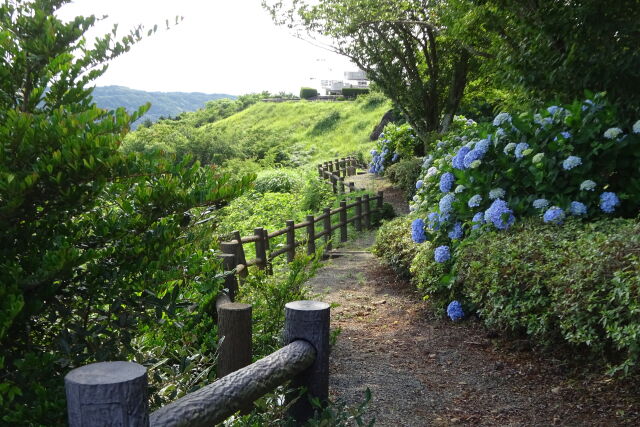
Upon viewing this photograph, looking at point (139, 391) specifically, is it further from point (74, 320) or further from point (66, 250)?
point (74, 320)

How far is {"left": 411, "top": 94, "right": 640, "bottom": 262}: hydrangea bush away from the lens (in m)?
5.11

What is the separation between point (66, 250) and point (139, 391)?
16.7 inches

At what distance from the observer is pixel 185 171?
5.97ft

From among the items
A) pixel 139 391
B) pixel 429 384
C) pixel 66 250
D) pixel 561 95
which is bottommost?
pixel 429 384

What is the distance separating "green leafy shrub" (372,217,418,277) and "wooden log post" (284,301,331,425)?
458 centimetres

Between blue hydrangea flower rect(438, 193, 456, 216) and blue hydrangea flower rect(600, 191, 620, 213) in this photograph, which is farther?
blue hydrangea flower rect(438, 193, 456, 216)

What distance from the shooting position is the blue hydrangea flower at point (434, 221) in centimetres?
625

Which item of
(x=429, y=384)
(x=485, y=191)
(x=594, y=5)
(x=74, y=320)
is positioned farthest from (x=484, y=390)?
(x=594, y=5)

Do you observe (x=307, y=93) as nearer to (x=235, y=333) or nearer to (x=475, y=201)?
(x=475, y=201)

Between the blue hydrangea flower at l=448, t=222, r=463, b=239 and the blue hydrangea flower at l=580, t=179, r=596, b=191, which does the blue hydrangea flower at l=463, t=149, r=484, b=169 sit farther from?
the blue hydrangea flower at l=580, t=179, r=596, b=191

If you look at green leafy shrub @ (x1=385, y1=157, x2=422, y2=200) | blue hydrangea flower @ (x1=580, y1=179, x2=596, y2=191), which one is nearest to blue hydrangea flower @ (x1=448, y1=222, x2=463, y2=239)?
blue hydrangea flower @ (x1=580, y1=179, x2=596, y2=191)

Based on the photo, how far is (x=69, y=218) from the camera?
1733 millimetres

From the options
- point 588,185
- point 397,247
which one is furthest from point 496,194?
point 397,247

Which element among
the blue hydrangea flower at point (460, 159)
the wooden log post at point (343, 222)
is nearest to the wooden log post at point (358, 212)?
the wooden log post at point (343, 222)
